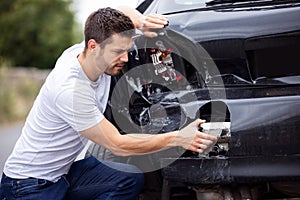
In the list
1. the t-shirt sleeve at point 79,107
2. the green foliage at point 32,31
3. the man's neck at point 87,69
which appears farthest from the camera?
the green foliage at point 32,31

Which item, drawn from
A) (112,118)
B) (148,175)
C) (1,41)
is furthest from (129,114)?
(1,41)

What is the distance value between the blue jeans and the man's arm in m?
0.24

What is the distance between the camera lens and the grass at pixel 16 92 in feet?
62.2

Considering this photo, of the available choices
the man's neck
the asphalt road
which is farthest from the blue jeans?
the asphalt road

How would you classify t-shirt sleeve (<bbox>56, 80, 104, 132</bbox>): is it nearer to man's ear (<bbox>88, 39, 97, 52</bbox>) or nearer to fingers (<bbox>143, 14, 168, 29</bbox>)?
man's ear (<bbox>88, 39, 97, 52</bbox>)

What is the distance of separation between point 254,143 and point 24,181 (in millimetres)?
1495

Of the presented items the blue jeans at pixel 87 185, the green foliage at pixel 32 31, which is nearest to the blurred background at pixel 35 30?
the green foliage at pixel 32 31

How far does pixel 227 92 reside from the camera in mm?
3756

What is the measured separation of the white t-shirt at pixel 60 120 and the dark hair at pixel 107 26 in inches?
A: 9.1

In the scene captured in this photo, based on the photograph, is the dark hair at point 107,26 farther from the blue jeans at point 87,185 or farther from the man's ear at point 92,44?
the blue jeans at point 87,185

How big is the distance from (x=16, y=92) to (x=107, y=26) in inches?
677

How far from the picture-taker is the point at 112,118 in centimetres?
426

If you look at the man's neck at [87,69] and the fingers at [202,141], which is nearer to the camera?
the fingers at [202,141]

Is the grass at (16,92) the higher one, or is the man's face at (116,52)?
the man's face at (116,52)
